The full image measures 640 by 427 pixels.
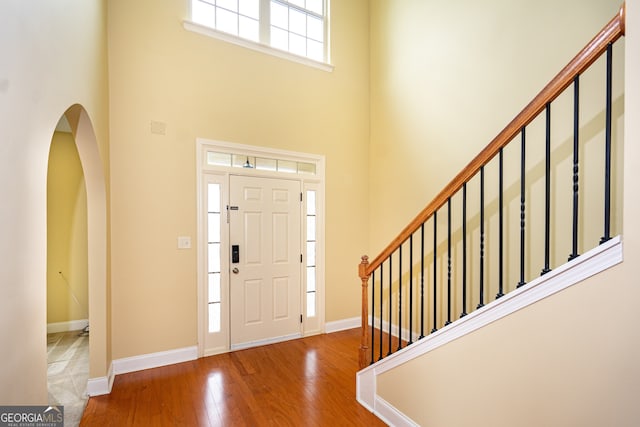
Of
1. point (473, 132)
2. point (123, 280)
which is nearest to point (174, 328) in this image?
point (123, 280)

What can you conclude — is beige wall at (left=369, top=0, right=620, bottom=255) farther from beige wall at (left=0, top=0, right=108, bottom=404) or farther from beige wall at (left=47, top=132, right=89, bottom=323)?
beige wall at (left=47, top=132, right=89, bottom=323)

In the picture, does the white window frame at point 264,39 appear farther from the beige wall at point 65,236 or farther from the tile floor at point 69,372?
the tile floor at point 69,372

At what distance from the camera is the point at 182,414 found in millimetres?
2350

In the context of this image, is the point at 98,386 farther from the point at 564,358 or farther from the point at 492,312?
the point at 564,358

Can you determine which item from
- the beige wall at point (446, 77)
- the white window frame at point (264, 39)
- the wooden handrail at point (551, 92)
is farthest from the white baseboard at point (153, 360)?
the white window frame at point (264, 39)

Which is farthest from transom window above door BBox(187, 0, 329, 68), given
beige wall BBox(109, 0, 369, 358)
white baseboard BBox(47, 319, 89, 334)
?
white baseboard BBox(47, 319, 89, 334)

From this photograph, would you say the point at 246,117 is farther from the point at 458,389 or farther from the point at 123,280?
the point at 458,389

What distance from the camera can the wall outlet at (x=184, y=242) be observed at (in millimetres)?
3250

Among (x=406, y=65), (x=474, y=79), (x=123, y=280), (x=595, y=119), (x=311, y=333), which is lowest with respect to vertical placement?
(x=311, y=333)

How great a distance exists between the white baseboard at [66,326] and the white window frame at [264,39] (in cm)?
390

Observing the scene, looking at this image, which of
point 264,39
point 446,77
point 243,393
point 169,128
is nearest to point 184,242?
point 169,128

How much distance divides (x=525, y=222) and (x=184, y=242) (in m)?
3.12

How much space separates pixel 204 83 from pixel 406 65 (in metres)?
2.37

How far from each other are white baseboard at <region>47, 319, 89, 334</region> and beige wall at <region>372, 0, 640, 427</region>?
441 cm
